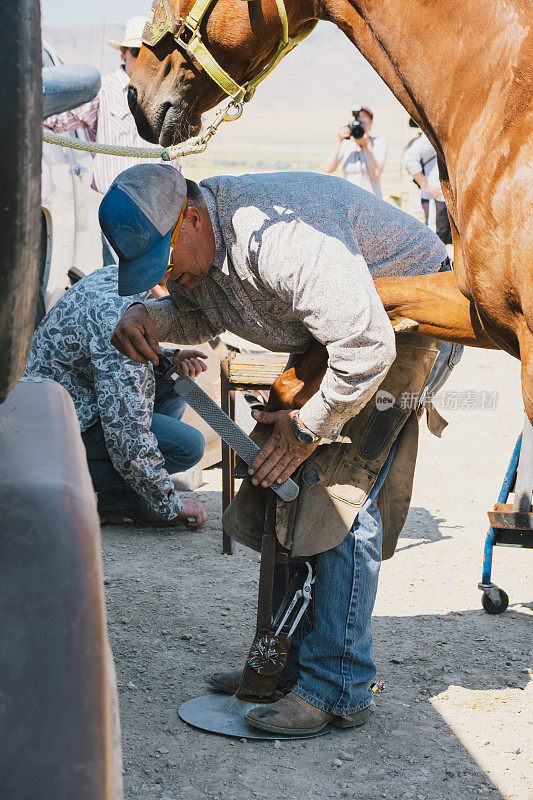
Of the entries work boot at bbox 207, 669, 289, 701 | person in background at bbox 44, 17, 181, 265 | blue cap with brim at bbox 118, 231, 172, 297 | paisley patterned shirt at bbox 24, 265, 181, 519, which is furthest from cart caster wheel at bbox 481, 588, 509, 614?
person in background at bbox 44, 17, 181, 265

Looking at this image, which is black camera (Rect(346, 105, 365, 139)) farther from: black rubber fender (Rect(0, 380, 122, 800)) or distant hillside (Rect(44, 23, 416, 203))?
distant hillside (Rect(44, 23, 416, 203))

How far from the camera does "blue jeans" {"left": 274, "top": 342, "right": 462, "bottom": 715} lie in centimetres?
236

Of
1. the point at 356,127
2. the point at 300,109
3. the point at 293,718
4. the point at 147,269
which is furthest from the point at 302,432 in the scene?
the point at 300,109

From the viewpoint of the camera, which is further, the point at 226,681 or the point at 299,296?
the point at 226,681

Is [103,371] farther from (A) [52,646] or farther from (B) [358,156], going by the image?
(B) [358,156]

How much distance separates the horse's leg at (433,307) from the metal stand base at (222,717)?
1195 mm

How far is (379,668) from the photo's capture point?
284cm

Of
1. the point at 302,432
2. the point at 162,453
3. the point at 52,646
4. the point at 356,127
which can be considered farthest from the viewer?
the point at 356,127

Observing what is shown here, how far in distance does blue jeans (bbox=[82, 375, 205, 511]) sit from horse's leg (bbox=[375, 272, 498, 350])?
167 cm

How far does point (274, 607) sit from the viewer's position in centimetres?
259

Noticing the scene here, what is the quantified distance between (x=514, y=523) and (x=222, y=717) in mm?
1366

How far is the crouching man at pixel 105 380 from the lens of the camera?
3334 millimetres

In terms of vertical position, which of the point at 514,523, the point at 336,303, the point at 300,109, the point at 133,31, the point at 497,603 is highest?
the point at 300,109

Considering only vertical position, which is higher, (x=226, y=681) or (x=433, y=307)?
(x=433, y=307)
